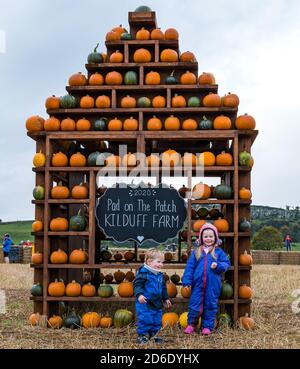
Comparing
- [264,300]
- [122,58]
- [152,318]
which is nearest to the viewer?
[152,318]

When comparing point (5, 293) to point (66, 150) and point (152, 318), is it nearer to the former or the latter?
point (66, 150)

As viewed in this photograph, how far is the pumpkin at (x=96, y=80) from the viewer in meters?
9.49

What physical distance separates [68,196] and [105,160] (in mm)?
722

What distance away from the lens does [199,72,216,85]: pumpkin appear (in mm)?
9398

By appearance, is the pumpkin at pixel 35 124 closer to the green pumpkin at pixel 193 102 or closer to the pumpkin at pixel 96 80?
the pumpkin at pixel 96 80

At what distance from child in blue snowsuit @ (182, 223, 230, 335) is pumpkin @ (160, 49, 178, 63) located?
2635 mm

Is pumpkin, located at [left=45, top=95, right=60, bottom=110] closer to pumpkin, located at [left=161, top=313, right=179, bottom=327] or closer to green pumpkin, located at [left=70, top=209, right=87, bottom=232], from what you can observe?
green pumpkin, located at [left=70, top=209, right=87, bottom=232]

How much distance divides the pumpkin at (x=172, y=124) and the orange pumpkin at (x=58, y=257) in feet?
7.36

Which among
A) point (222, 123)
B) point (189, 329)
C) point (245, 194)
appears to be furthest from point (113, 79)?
point (189, 329)

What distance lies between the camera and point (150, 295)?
7.89m

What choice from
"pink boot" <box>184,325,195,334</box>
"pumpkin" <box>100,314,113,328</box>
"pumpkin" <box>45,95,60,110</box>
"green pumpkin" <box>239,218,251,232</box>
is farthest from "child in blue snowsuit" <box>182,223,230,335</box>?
"pumpkin" <box>45,95,60,110</box>

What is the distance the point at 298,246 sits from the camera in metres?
52.2

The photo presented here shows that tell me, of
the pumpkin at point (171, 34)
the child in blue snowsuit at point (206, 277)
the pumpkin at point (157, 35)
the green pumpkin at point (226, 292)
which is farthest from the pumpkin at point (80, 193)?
the pumpkin at point (171, 34)
